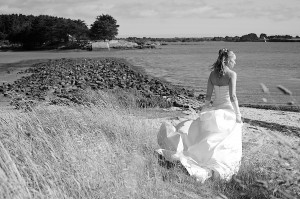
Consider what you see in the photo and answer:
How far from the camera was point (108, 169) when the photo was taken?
20.6 feet

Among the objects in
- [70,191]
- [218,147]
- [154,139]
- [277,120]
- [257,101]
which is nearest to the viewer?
[70,191]

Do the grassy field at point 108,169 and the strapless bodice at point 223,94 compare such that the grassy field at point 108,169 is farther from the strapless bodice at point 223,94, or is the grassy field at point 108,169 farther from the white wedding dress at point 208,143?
the strapless bodice at point 223,94

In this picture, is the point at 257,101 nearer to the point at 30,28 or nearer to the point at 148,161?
the point at 148,161

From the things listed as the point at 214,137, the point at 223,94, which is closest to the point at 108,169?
the point at 214,137

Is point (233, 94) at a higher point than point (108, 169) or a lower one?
higher

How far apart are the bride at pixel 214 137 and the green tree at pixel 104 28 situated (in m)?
128

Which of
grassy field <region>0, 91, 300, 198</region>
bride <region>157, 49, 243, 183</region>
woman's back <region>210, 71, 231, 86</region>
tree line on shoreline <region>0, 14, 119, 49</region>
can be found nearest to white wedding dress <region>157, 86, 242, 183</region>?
bride <region>157, 49, 243, 183</region>

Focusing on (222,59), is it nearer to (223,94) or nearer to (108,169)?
(223,94)

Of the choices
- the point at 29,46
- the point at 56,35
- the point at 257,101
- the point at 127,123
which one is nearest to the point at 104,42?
the point at 56,35

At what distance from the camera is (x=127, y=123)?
31.9 feet

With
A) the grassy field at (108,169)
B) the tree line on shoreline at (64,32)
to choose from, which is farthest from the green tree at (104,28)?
the grassy field at (108,169)

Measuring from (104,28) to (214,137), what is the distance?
5111 inches

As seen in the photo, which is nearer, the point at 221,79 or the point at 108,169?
the point at 108,169

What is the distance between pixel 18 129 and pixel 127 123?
Result: 3127 millimetres
